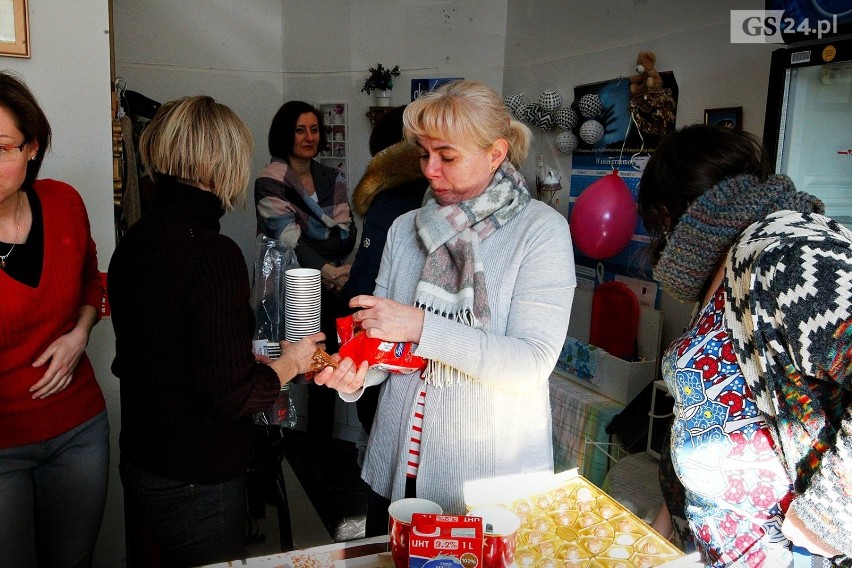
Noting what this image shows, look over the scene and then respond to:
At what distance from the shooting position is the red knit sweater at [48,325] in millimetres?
1620

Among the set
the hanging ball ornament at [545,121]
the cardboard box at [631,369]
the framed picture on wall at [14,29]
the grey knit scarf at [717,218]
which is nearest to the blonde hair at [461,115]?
Result: the grey knit scarf at [717,218]

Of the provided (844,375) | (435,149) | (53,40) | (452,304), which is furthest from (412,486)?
(53,40)

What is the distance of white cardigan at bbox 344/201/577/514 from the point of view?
1367mm

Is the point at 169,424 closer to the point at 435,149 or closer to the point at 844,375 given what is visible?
the point at 435,149

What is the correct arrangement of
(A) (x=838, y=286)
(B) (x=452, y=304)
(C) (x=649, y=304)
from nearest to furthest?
(A) (x=838, y=286) → (B) (x=452, y=304) → (C) (x=649, y=304)

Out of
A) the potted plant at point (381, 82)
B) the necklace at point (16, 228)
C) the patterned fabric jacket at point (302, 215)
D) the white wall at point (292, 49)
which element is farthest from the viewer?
the potted plant at point (381, 82)

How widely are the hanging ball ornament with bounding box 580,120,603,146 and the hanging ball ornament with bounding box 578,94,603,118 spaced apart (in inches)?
1.6

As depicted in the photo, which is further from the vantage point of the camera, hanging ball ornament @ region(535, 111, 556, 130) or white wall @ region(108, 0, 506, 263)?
white wall @ region(108, 0, 506, 263)

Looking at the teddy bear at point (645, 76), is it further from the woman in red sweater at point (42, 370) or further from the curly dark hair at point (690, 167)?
the woman in red sweater at point (42, 370)

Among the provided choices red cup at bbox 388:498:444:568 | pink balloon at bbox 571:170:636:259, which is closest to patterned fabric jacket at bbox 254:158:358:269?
pink balloon at bbox 571:170:636:259

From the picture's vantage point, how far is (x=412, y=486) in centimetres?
154

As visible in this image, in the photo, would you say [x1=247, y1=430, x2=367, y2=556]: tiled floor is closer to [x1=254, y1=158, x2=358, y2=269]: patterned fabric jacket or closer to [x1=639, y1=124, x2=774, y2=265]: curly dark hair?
[x1=254, y1=158, x2=358, y2=269]: patterned fabric jacket

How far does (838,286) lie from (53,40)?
2227 millimetres

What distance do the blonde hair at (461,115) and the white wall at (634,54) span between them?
1459 millimetres
